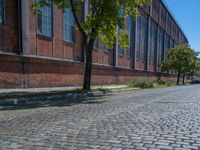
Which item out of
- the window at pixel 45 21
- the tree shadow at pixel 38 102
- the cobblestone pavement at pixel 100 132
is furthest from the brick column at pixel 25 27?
the cobblestone pavement at pixel 100 132

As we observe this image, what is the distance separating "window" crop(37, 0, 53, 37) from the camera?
870 inches

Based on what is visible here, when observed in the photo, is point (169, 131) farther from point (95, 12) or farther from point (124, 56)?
point (124, 56)

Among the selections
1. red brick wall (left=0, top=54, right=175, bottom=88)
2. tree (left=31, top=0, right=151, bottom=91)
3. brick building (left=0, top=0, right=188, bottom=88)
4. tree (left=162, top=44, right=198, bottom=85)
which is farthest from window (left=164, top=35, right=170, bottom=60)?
tree (left=31, top=0, right=151, bottom=91)

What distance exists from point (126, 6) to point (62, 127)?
1602cm

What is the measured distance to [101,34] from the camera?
2141 cm

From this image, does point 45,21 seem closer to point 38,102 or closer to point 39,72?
point 39,72

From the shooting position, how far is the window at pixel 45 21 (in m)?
22.1

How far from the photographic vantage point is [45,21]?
23.0 meters

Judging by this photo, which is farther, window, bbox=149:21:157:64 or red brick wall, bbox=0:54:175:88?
window, bbox=149:21:157:64

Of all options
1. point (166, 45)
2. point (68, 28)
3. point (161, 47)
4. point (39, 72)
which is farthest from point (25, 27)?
point (166, 45)

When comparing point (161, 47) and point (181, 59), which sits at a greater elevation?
point (161, 47)

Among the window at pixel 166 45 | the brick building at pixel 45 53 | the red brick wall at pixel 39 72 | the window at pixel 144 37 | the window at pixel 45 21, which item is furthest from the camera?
the window at pixel 166 45

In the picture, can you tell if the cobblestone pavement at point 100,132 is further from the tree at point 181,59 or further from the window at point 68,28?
the tree at point 181,59

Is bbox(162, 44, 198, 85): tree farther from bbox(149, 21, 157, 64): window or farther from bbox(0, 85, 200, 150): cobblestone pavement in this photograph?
bbox(0, 85, 200, 150): cobblestone pavement
